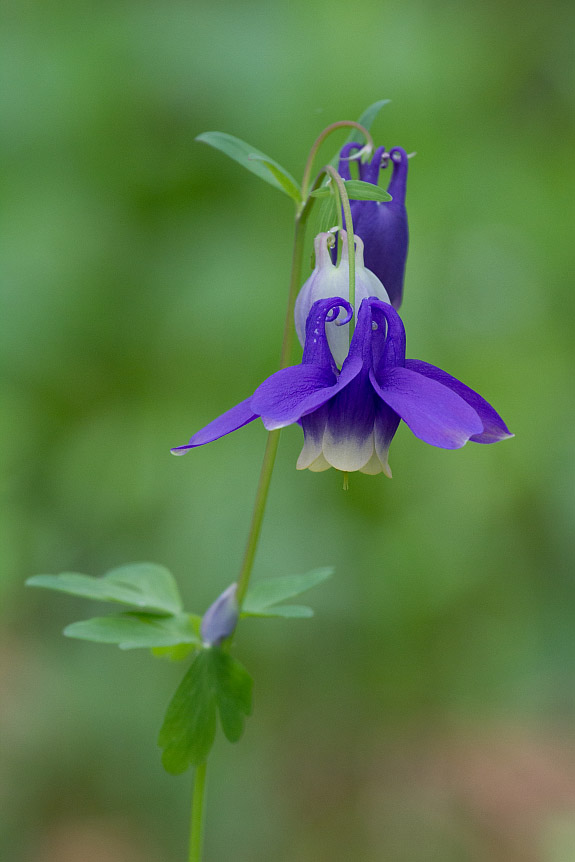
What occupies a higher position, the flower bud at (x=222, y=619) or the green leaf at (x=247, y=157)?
the green leaf at (x=247, y=157)

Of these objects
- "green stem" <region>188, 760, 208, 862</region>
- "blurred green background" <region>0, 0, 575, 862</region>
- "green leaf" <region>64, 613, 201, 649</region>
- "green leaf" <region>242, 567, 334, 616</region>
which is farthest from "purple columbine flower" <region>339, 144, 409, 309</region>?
"blurred green background" <region>0, 0, 575, 862</region>

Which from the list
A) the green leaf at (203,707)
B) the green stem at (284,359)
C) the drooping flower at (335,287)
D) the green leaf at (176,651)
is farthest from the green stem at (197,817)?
the drooping flower at (335,287)

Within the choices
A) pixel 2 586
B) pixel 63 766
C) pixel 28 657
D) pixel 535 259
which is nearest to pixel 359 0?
pixel 535 259

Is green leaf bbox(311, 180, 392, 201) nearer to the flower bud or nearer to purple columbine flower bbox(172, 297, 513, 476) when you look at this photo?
purple columbine flower bbox(172, 297, 513, 476)

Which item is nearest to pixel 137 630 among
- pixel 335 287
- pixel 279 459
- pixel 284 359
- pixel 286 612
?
pixel 286 612

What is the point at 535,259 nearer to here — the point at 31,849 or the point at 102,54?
the point at 102,54

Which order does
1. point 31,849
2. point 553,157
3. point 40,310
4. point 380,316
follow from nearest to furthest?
point 380,316, point 31,849, point 40,310, point 553,157

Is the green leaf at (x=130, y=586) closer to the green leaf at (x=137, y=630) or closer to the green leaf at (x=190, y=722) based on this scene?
the green leaf at (x=137, y=630)
